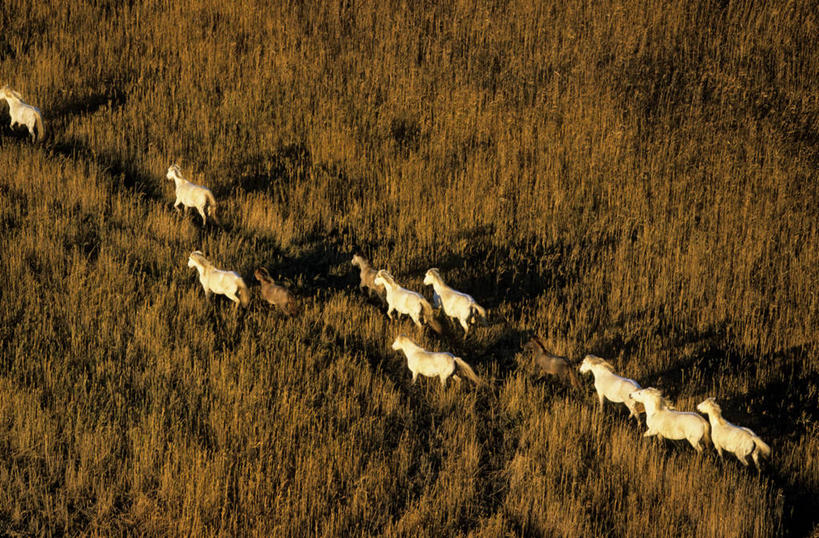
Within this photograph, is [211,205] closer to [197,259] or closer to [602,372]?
[197,259]

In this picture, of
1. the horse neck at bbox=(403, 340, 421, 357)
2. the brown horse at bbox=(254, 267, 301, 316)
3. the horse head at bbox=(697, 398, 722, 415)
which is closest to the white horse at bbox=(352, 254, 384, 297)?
the brown horse at bbox=(254, 267, 301, 316)

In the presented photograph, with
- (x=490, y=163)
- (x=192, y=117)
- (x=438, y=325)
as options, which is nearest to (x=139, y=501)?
(x=438, y=325)

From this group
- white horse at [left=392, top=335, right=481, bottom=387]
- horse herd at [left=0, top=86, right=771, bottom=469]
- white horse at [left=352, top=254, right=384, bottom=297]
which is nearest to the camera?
horse herd at [left=0, top=86, right=771, bottom=469]

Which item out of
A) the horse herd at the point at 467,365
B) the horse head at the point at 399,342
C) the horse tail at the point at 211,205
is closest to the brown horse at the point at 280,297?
the horse herd at the point at 467,365

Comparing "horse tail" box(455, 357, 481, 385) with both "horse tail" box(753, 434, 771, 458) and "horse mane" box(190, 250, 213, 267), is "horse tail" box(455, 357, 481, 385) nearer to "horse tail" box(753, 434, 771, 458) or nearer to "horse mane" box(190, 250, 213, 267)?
"horse tail" box(753, 434, 771, 458)

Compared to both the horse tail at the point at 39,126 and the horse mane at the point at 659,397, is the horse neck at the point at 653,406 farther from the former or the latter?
the horse tail at the point at 39,126

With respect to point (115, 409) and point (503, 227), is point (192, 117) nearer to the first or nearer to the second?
point (503, 227)
